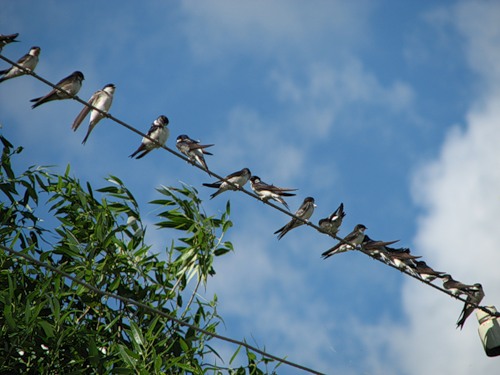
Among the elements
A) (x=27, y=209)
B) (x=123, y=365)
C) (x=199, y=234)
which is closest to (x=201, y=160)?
(x=199, y=234)

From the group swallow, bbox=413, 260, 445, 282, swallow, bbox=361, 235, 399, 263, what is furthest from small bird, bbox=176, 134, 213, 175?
swallow, bbox=413, 260, 445, 282

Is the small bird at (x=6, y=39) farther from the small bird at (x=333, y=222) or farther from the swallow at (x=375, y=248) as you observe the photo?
the swallow at (x=375, y=248)

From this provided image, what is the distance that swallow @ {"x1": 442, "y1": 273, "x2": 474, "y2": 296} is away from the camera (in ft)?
37.8

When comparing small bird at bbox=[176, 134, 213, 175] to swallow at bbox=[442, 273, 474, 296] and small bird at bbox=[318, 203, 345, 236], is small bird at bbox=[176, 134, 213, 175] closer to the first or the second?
small bird at bbox=[318, 203, 345, 236]

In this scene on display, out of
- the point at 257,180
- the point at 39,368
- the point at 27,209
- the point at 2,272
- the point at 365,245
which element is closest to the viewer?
the point at 39,368

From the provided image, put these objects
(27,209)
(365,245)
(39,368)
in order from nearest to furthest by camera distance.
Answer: (39,368)
(27,209)
(365,245)

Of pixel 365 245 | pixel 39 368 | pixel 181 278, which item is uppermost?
pixel 365 245

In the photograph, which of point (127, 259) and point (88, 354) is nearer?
point (88, 354)

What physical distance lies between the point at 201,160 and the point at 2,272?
8.72 ft

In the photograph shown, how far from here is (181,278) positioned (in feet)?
27.8

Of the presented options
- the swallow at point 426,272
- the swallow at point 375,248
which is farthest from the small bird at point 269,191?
the swallow at point 426,272

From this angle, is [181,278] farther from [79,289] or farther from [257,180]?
[257,180]

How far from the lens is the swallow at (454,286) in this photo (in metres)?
11.5

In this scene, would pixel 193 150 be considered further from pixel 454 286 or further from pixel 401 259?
pixel 454 286
